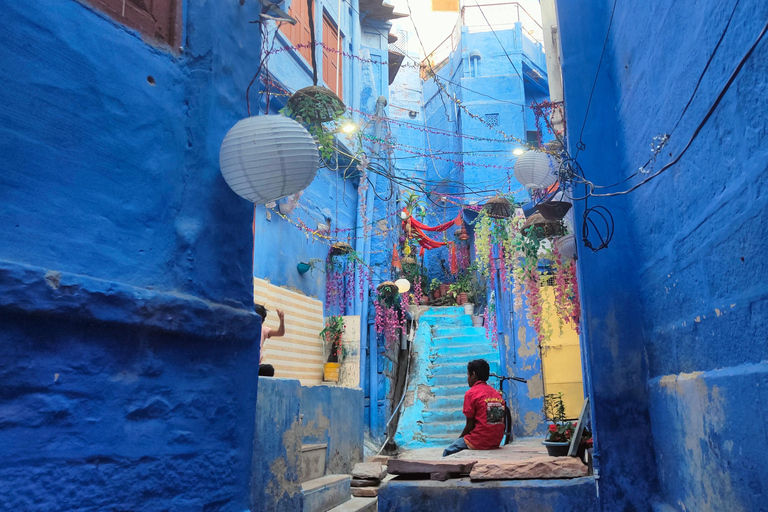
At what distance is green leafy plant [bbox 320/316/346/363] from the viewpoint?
10.5 m

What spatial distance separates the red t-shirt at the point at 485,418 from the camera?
20.7 feet

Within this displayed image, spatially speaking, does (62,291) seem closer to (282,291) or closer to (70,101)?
(70,101)

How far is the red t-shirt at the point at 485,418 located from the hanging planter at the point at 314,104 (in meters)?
3.65

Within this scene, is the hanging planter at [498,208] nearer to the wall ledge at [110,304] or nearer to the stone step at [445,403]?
the stone step at [445,403]

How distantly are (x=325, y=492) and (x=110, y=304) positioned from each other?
4324 mm

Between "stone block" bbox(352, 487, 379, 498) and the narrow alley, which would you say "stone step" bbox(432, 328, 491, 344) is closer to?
"stone block" bbox(352, 487, 379, 498)

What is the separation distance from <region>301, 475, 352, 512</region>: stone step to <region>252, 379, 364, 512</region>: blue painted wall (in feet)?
0.60

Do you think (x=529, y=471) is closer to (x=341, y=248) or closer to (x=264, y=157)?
(x=264, y=157)

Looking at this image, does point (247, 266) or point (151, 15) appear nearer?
point (151, 15)

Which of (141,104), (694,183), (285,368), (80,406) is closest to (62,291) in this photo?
(80,406)

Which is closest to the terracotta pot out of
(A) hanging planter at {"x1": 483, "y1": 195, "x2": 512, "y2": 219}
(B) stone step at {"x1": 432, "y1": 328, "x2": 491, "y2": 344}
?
(A) hanging planter at {"x1": 483, "y1": 195, "x2": 512, "y2": 219}

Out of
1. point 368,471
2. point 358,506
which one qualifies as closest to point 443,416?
point 368,471

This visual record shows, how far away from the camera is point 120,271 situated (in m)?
2.34

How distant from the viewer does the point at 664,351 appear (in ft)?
11.6
